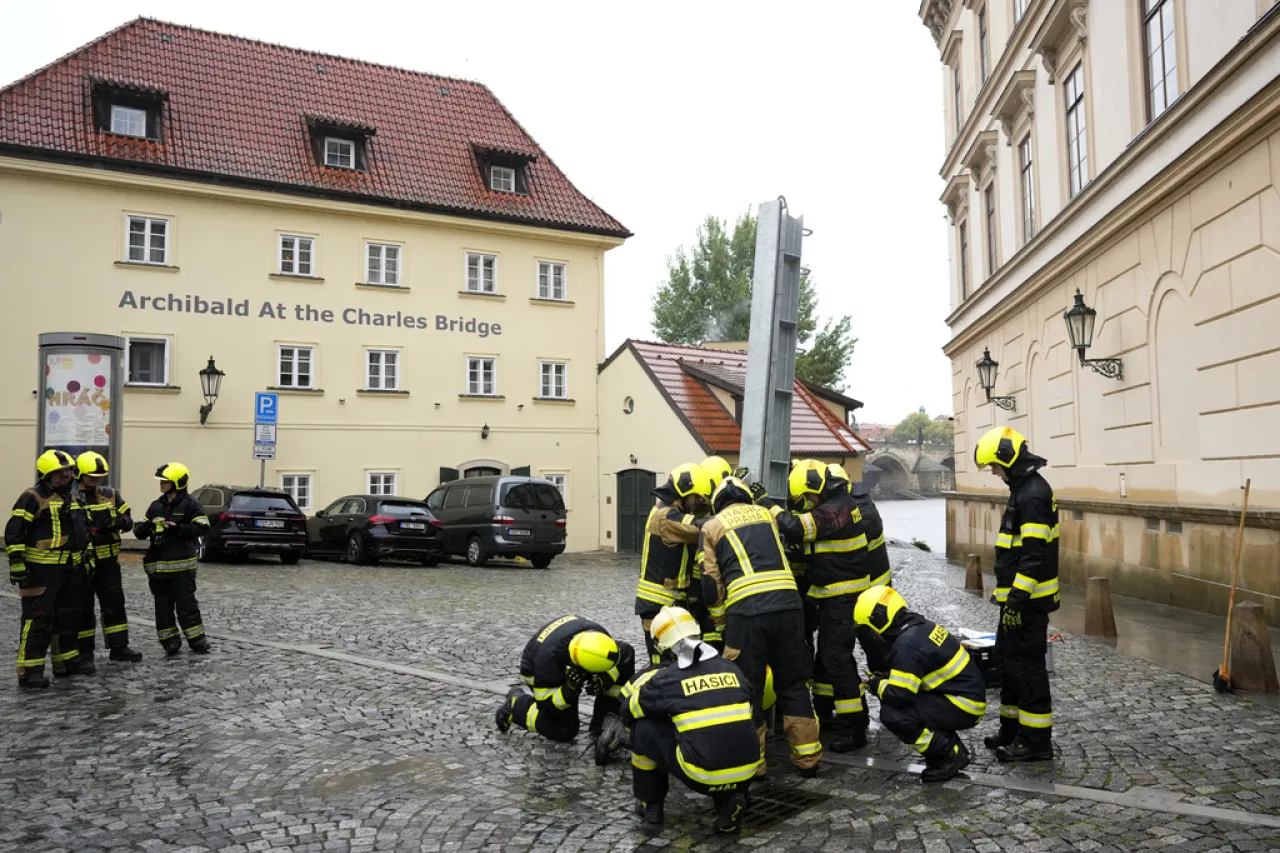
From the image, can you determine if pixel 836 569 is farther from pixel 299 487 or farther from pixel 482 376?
pixel 482 376

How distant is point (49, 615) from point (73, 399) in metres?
12.2

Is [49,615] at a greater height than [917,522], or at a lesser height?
greater

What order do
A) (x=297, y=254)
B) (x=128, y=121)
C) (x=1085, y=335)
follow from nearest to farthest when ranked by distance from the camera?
(x=1085, y=335)
(x=128, y=121)
(x=297, y=254)

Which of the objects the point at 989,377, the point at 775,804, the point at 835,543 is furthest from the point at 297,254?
the point at 775,804

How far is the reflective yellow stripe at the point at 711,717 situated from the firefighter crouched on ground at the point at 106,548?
20.0 ft

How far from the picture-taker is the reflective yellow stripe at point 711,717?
485cm

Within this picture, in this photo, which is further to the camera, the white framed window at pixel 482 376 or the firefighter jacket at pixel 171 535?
the white framed window at pixel 482 376

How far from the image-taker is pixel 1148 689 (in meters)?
7.67

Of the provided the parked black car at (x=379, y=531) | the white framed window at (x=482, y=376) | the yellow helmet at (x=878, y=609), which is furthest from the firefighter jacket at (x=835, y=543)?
the white framed window at (x=482, y=376)

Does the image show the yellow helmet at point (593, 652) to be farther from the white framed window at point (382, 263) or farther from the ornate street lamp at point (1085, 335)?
the white framed window at point (382, 263)

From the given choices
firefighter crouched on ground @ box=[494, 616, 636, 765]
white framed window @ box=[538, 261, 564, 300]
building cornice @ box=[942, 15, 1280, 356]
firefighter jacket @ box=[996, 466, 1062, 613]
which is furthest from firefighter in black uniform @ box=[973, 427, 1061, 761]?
white framed window @ box=[538, 261, 564, 300]

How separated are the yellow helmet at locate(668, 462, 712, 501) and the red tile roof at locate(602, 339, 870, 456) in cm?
1705

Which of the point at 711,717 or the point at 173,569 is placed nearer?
the point at 711,717

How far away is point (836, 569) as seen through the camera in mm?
6516
